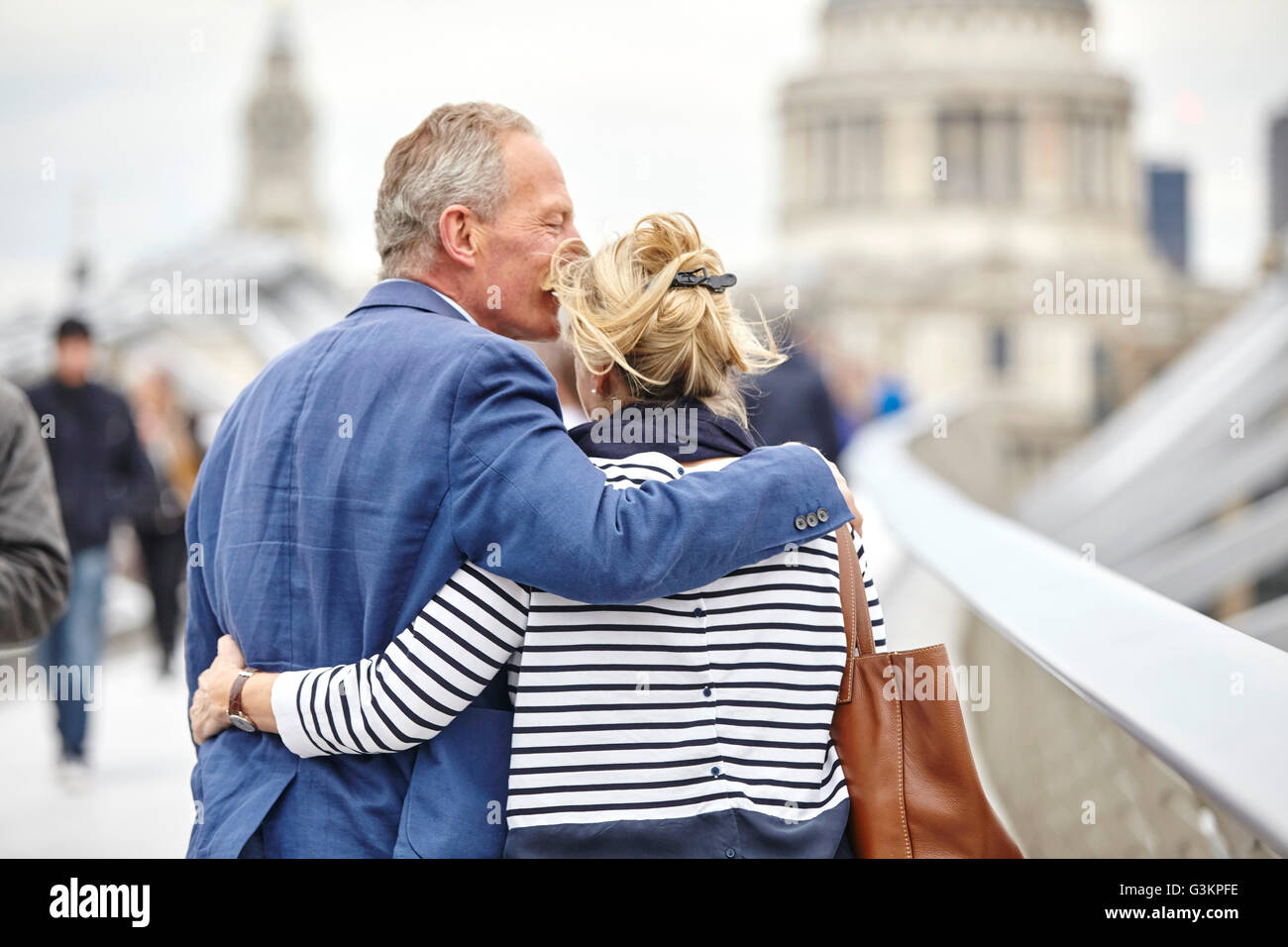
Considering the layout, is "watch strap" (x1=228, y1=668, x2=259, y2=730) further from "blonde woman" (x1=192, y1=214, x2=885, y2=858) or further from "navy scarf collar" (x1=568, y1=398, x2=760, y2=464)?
"navy scarf collar" (x1=568, y1=398, x2=760, y2=464)

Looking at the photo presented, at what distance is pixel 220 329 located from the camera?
11.4 m

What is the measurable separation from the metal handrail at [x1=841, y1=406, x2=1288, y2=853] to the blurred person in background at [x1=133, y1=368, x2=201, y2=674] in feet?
17.0

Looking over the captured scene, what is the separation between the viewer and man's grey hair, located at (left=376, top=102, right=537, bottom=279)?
2.30 m

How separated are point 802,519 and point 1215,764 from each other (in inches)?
26.2

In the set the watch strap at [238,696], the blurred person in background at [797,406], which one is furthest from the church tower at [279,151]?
the watch strap at [238,696]

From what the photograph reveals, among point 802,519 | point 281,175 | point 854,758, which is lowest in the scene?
point 854,758

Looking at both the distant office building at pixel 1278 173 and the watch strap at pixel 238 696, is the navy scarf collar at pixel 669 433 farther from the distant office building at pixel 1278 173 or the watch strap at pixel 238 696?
the distant office building at pixel 1278 173

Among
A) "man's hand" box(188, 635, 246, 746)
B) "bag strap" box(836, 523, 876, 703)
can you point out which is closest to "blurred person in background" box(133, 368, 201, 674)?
"man's hand" box(188, 635, 246, 746)

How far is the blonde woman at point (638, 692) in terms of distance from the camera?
6.64ft

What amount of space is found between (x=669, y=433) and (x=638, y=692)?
0.35m

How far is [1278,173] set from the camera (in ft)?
107

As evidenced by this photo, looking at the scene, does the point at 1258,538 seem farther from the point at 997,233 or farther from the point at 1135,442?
the point at 997,233
